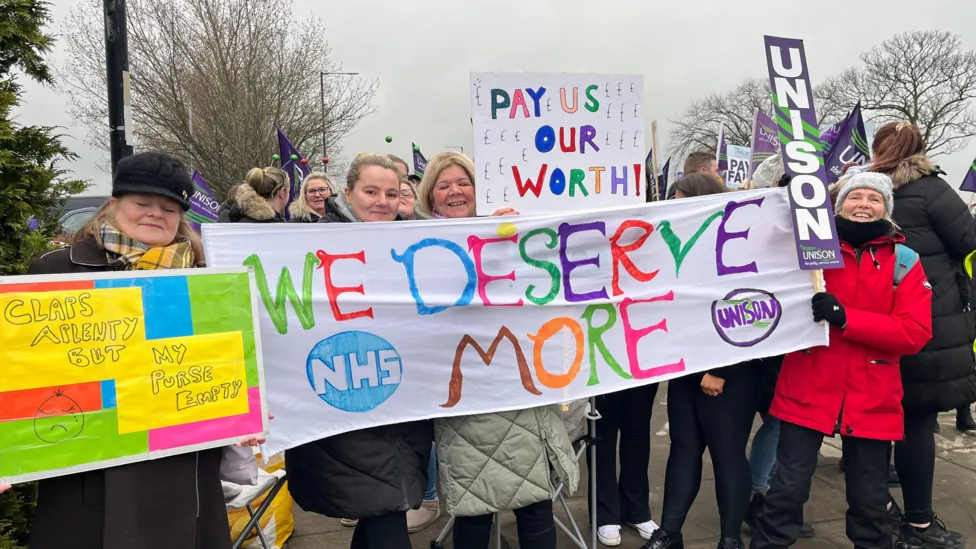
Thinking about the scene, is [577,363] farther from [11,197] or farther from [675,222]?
[11,197]

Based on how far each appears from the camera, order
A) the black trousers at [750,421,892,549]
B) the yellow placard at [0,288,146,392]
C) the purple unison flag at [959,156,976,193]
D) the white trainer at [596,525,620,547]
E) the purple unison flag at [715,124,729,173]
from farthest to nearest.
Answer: the purple unison flag at [715,124,729,173] → the purple unison flag at [959,156,976,193] → the white trainer at [596,525,620,547] → the black trousers at [750,421,892,549] → the yellow placard at [0,288,146,392]

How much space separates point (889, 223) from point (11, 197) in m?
3.69

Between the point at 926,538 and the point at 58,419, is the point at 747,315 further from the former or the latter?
the point at 58,419

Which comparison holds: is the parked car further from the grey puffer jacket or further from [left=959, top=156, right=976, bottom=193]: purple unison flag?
[left=959, top=156, right=976, bottom=193]: purple unison flag

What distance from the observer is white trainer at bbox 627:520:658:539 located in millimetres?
3371

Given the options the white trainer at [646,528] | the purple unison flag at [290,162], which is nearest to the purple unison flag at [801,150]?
the white trainer at [646,528]

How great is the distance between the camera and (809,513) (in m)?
3.64

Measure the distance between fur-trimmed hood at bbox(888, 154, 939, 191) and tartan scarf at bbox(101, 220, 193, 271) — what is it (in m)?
3.52

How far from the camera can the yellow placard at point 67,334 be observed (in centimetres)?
158

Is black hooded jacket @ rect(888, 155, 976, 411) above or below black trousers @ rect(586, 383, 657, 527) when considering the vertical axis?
above

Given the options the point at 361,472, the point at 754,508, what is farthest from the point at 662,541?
the point at 361,472

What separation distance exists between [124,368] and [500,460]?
1.38 meters

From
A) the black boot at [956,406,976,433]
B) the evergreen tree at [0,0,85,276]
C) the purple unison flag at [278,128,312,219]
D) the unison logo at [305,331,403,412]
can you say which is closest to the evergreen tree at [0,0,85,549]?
the evergreen tree at [0,0,85,276]

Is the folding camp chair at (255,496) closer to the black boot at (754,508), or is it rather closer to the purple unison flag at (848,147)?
the black boot at (754,508)
